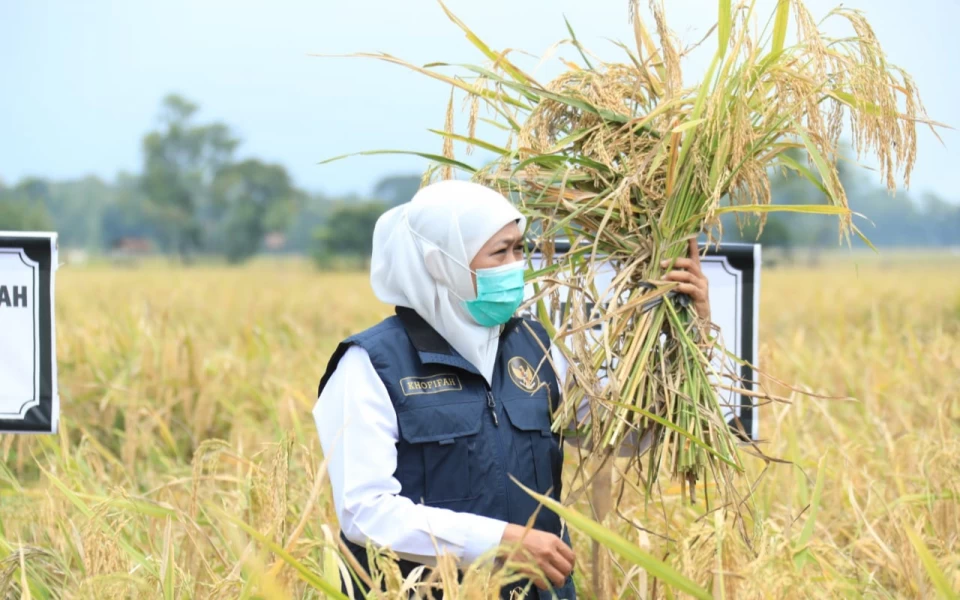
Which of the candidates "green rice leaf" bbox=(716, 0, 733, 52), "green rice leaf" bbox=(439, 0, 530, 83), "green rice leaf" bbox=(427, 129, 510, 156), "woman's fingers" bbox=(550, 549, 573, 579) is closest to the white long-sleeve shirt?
"woman's fingers" bbox=(550, 549, 573, 579)

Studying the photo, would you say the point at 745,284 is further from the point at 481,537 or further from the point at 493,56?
the point at 481,537

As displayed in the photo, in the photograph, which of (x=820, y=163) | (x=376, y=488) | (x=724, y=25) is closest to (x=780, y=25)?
(x=724, y=25)

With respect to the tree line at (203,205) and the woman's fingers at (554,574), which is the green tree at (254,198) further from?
the woman's fingers at (554,574)

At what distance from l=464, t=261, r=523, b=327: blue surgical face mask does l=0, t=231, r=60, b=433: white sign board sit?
5.24ft

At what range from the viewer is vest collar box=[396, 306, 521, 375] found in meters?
1.80

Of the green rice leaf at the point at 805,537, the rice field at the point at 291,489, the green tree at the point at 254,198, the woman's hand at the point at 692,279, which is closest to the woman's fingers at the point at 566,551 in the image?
the rice field at the point at 291,489

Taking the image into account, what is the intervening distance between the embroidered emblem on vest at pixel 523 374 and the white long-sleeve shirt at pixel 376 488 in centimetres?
31

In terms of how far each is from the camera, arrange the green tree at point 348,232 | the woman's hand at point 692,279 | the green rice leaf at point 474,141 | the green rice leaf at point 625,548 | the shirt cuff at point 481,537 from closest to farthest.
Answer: the green rice leaf at point 625,548 → the shirt cuff at point 481,537 → the woman's hand at point 692,279 → the green rice leaf at point 474,141 → the green tree at point 348,232

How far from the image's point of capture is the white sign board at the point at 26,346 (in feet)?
8.94

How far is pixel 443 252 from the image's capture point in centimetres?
179

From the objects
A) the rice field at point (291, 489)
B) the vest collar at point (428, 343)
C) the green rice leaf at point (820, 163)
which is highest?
the green rice leaf at point (820, 163)

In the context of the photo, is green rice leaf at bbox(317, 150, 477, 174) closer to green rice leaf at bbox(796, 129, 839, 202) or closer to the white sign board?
green rice leaf at bbox(796, 129, 839, 202)

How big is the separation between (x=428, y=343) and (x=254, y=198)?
275 ft

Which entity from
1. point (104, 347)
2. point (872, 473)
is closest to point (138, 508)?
point (872, 473)
